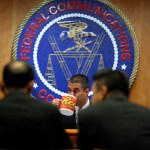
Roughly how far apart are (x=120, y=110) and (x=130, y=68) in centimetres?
205

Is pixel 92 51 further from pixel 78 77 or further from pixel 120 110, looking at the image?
pixel 120 110

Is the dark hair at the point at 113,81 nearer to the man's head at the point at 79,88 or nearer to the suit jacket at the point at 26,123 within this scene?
the suit jacket at the point at 26,123

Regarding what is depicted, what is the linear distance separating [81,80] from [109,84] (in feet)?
5.56

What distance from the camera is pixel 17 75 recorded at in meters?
2.13

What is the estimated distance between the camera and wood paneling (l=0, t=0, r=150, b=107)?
414 cm

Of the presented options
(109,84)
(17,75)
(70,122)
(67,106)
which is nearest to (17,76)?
(17,75)

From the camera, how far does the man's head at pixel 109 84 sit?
221 centimetres

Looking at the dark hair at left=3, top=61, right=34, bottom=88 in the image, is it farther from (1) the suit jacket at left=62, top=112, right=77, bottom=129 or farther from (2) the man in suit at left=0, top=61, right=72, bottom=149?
(1) the suit jacket at left=62, top=112, right=77, bottom=129

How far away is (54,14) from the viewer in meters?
4.18

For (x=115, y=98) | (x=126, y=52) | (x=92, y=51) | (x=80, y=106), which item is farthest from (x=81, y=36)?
(x=115, y=98)

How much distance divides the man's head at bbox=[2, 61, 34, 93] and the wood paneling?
81.6 inches

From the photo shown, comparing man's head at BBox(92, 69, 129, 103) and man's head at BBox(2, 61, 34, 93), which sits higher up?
man's head at BBox(2, 61, 34, 93)

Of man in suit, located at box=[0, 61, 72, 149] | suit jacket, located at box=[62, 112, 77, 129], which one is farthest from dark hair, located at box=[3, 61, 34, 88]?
suit jacket, located at box=[62, 112, 77, 129]

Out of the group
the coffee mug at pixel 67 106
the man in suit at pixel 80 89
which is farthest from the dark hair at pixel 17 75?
the man in suit at pixel 80 89
